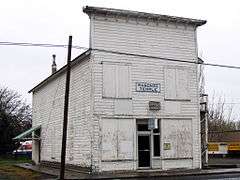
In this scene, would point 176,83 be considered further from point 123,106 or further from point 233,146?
point 233,146

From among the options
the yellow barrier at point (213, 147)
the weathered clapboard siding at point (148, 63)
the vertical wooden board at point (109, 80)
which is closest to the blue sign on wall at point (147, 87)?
the weathered clapboard siding at point (148, 63)

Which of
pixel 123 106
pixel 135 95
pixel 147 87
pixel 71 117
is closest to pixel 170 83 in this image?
pixel 147 87

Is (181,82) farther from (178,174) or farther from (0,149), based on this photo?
(0,149)

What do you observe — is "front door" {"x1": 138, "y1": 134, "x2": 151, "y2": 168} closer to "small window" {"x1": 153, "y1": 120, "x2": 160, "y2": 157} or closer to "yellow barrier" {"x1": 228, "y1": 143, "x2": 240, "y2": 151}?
"small window" {"x1": 153, "y1": 120, "x2": 160, "y2": 157}

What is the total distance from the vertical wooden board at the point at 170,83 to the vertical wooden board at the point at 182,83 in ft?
1.01

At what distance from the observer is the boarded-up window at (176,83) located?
108ft

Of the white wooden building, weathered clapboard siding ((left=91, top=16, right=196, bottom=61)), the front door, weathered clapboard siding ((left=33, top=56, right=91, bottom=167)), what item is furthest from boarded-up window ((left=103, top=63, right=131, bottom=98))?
the front door

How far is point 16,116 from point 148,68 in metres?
36.5

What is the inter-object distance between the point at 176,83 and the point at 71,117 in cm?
767

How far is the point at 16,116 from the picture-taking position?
65.2m

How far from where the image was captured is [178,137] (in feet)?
108

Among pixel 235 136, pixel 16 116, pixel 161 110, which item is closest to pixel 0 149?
pixel 16 116

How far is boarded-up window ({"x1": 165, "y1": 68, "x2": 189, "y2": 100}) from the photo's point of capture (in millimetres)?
33000

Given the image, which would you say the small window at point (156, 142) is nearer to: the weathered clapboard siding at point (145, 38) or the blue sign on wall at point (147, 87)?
the blue sign on wall at point (147, 87)
